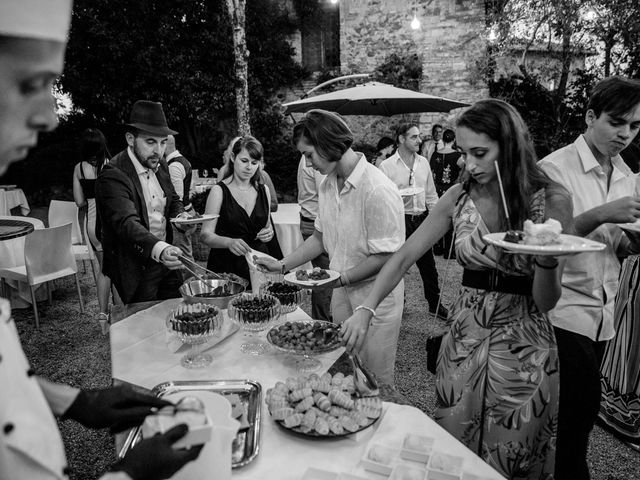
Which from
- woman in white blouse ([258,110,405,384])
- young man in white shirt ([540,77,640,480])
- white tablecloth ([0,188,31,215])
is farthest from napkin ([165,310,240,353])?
white tablecloth ([0,188,31,215])

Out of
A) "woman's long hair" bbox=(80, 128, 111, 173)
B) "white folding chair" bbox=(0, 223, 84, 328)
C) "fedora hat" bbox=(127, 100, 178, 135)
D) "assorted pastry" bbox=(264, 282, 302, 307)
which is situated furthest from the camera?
"woman's long hair" bbox=(80, 128, 111, 173)

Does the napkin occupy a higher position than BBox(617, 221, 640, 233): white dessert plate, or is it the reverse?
BBox(617, 221, 640, 233): white dessert plate

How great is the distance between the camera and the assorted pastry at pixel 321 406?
1.25 meters

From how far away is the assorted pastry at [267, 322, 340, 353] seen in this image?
5.44 ft

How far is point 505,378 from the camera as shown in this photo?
161cm

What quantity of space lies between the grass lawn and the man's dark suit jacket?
95 cm

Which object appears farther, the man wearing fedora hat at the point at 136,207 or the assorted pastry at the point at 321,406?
the man wearing fedora hat at the point at 136,207

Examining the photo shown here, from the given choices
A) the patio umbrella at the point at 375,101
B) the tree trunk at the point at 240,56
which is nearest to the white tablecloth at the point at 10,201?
the tree trunk at the point at 240,56

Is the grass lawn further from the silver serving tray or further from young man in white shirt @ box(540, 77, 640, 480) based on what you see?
the silver serving tray

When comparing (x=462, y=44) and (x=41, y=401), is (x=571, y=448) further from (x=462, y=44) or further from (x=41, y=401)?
(x=462, y=44)

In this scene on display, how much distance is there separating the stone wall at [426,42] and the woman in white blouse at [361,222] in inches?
348

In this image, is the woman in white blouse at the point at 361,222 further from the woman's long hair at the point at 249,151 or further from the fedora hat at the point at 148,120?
the fedora hat at the point at 148,120

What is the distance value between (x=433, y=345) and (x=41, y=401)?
1618 millimetres

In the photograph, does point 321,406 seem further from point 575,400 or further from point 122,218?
→ point 122,218
